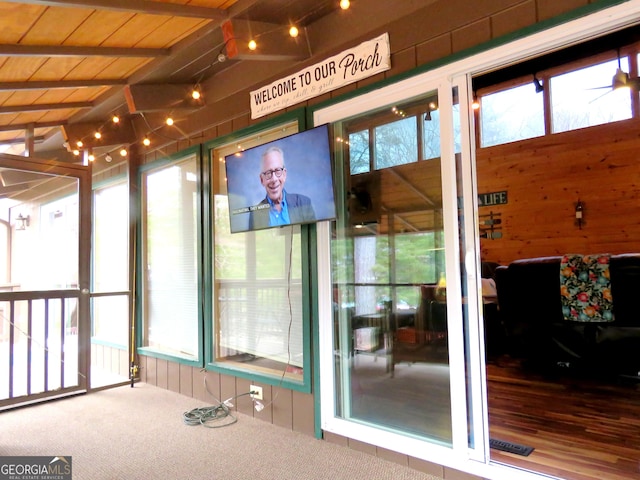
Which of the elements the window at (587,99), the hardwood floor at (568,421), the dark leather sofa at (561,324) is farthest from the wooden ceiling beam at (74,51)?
the window at (587,99)

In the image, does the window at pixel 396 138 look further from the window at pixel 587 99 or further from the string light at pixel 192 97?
the window at pixel 587 99

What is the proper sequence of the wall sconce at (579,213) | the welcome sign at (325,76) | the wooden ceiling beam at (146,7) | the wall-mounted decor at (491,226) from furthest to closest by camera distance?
1. the wall-mounted decor at (491,226)
2. the wall sconce at (579,213)
3. the welcome sign at (325,76)
4. the wooden ceiling beam at (146,7)

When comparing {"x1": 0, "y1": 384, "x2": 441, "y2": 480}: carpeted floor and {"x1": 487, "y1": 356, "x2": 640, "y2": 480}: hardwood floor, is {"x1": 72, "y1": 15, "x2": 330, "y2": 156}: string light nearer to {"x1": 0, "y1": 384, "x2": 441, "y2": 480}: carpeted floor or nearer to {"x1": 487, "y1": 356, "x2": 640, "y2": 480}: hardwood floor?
{"x1": 0, "y1": 384, "x2": 441, "y2": 480}: carpeted floor

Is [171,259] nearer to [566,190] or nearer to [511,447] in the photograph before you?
[511,447]

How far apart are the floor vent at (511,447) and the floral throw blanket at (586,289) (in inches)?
64.8

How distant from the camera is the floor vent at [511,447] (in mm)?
2305

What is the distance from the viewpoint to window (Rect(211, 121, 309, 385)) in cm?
293

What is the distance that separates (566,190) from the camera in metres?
6.52

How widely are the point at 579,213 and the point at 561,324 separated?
11.2ft

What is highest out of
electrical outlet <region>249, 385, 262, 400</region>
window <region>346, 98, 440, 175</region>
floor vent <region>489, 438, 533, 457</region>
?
window <region>346, 98, 440, 175</region>

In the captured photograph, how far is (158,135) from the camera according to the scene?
13.2 ft

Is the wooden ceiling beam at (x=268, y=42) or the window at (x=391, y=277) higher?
the wooden ceiling beam at (x=268, y=42)

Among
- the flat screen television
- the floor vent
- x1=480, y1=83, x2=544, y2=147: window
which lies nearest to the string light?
the flat screen television

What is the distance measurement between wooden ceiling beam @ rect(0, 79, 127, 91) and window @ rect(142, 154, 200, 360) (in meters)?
0.81
